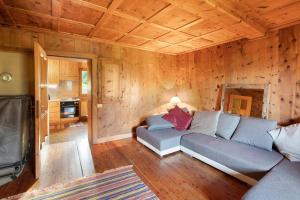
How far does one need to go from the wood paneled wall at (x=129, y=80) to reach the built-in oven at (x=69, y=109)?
2.70 meters

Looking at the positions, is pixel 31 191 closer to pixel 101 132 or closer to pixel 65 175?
pixel 65 175

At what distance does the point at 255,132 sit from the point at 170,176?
156cm

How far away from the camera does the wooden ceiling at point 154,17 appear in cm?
201

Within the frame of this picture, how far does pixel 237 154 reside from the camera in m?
2.29

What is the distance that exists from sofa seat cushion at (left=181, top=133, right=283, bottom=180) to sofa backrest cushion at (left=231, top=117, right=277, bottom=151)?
0.09 meters

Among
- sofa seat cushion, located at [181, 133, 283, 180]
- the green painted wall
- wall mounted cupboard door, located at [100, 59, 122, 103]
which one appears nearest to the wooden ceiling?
the green painted wall

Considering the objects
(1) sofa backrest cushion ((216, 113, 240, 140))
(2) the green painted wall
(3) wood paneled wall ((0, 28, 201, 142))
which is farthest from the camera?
(3) wood paneled wall ((0, 28, 201, 142))

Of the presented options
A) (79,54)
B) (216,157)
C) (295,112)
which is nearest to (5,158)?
(79,54)

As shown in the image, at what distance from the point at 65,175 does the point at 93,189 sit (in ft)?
2.17

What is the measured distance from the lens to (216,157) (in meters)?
2.50

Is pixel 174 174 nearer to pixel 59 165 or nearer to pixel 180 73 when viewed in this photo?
pixel 59 165

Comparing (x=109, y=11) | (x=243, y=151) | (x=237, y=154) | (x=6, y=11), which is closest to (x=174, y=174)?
(x=237, y=154)

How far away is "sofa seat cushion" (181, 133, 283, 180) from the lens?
2.05 m

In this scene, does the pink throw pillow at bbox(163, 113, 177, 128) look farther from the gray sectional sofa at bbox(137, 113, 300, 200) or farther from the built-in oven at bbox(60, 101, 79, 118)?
the built-in oven at bbox(60, 101, 79, 118)
